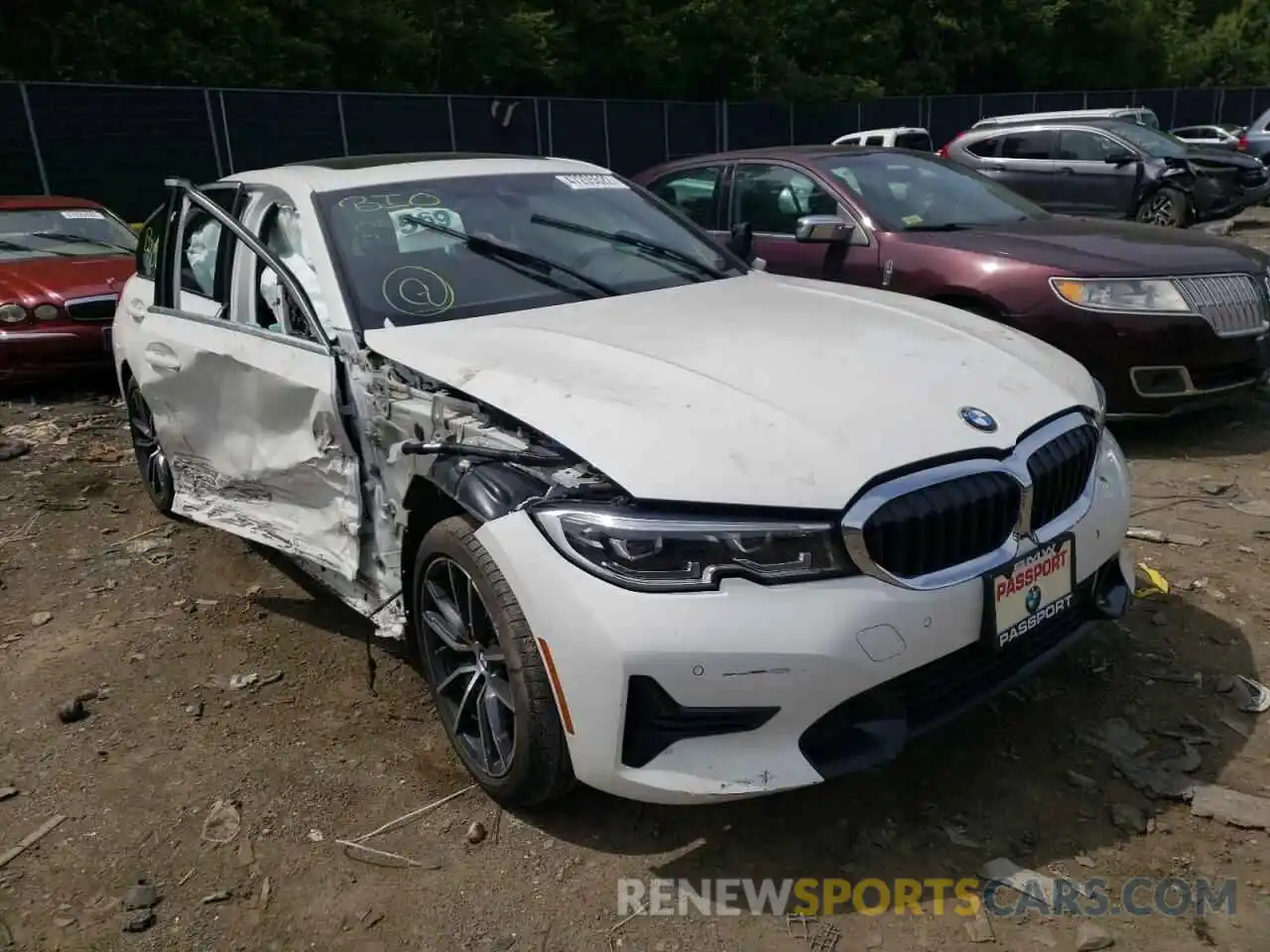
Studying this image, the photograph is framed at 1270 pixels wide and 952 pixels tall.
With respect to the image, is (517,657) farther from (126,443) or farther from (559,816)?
(126,443)

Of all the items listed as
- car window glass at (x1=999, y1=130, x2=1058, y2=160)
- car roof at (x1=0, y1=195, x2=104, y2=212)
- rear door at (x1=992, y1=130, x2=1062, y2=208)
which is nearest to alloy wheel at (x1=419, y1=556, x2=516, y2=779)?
car roof at (x1=0, y1=195, x2=104, y2=212)

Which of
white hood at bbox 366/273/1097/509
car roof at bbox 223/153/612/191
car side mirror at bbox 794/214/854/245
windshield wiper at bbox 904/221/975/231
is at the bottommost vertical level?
windshield wiper at bbox 904/221/975/231

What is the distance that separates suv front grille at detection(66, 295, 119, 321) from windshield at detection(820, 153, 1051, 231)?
5049 millimetres

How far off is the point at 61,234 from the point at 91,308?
1500 millimetres

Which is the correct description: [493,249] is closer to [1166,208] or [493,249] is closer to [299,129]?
[1166,208]

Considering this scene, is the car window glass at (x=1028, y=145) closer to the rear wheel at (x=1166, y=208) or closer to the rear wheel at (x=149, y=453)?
the rear wheel at (x=1166, y=208)

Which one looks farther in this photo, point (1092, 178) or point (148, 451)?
point (1092, 178)

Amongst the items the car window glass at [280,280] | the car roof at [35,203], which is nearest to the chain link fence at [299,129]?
the car roof at [35,203]

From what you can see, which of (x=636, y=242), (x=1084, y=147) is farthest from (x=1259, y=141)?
(x=636, y=242)

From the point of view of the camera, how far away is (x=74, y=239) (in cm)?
831

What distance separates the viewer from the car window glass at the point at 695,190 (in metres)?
6.72

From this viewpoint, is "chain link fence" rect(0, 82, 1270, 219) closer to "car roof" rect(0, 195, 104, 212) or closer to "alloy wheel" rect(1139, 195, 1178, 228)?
"car roof" rect(0, 195, 104, 212)

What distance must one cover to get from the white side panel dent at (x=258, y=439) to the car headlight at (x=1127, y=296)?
358cm

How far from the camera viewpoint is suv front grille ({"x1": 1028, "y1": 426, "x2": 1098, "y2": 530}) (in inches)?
101
